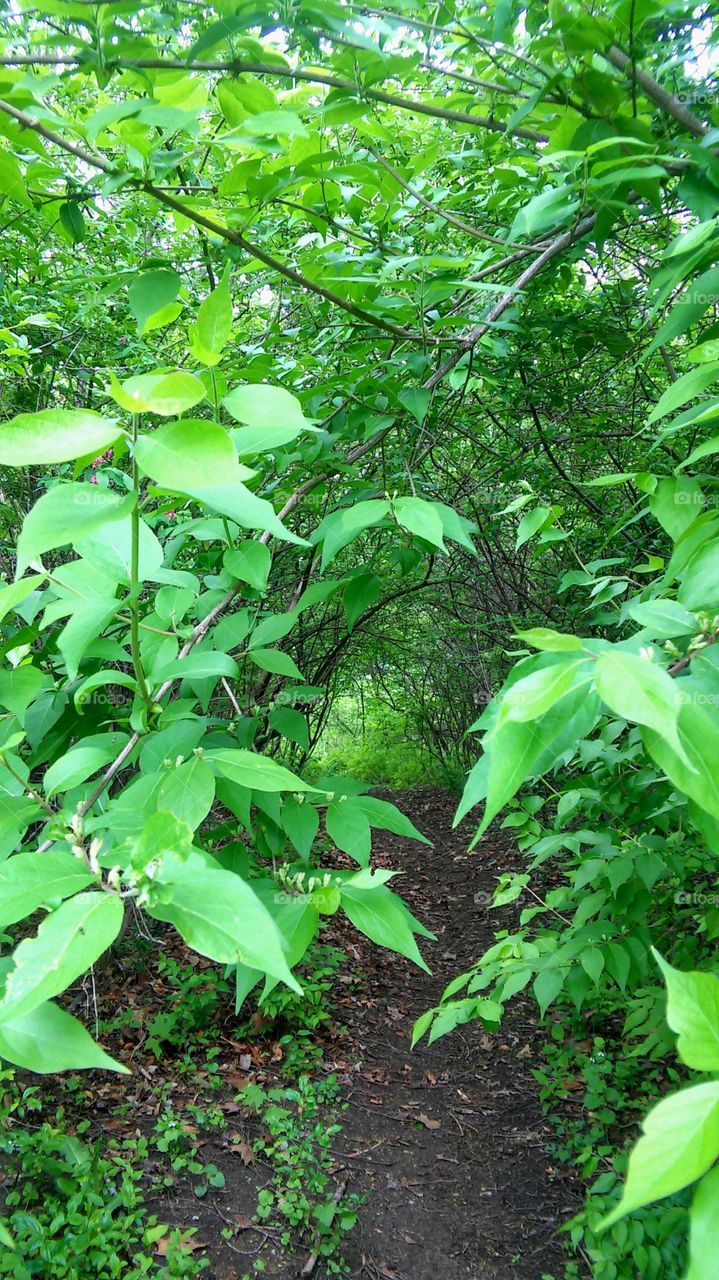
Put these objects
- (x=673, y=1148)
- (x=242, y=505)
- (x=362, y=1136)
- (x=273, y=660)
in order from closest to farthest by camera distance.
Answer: (x=673, y=1148), (x=242, y=505), (x=273, y=660), (x=362, y=1136)

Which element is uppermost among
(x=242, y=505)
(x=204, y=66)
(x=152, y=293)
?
(x=204, y=66)

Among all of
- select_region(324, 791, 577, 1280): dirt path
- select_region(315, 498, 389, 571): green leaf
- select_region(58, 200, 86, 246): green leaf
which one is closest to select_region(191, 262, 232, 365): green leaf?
select_region(315, 498, 389, 571): green leaf

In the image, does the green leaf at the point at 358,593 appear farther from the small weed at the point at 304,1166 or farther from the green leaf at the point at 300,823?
the small weed at the point at 304,1166

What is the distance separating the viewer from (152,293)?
1272mm

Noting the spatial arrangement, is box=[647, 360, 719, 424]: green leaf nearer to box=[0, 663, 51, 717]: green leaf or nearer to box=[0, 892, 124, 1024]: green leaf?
box=[0, 892, 124, 1024]: green leaf

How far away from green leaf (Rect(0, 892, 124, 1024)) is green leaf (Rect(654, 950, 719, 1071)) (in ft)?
1.58

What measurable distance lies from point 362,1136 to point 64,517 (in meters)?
4.22

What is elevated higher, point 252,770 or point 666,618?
point 666,618

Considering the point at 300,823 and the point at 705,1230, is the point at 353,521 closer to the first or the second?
the point at 300,823

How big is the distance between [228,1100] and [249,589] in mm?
3449

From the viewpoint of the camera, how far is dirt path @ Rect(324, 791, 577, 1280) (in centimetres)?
337

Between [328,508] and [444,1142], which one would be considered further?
[444,1142]

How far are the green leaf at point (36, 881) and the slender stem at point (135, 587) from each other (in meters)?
0.37

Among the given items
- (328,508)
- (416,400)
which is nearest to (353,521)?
(416,400)
